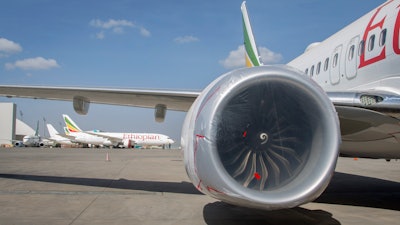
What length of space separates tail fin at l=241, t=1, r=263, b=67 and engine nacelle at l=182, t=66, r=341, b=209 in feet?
19.1

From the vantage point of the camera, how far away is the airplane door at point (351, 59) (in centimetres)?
577

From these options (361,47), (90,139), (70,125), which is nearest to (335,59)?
(361,47)

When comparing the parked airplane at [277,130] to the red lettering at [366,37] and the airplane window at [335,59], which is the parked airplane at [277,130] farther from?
the airplane window at [335,59]

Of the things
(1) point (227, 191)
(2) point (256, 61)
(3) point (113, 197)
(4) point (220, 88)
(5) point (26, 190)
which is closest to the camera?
(1) point (227, 191)

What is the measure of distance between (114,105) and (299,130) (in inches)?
197

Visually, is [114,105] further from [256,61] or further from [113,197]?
[256,61]

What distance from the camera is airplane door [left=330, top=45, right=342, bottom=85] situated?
634 centimetres

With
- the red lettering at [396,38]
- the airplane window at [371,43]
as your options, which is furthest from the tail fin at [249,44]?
the red lettering at [396,38]

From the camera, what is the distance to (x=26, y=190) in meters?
7.80

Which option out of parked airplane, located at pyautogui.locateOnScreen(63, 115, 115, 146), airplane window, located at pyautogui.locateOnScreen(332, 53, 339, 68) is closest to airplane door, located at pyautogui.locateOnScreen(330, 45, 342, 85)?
airplane window, located at pyautogui.locateOnScreen(332, 53, 339, 68)

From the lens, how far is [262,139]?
12.8ft

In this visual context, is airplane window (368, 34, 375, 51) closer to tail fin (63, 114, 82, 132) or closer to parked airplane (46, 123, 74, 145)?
tail fin (63, 114, 82, 132)

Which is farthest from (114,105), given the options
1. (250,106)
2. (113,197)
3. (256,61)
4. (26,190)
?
(250,106)

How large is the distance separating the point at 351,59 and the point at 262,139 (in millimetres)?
2913
